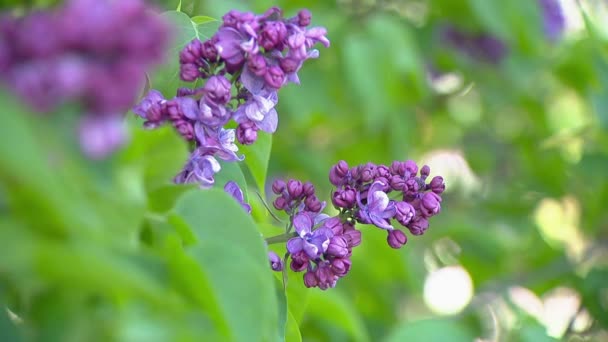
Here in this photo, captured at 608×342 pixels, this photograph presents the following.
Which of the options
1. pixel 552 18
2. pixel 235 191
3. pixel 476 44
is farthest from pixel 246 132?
pixel 476 44

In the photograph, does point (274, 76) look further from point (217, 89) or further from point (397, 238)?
point (397, 238)

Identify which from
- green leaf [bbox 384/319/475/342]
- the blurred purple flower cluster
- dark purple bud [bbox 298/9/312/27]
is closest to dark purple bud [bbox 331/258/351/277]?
dark purple bud [bbox 298/9/312/27]

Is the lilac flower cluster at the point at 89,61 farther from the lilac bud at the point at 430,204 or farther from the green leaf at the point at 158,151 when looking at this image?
the lilac bud at the point at 430,204

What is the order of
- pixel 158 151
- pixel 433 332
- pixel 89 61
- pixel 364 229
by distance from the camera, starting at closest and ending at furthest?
pixel 89 61 < pixel 158 151 < pixel 433 332 < pixel 364 229

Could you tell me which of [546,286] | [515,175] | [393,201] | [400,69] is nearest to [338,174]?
[393,201]

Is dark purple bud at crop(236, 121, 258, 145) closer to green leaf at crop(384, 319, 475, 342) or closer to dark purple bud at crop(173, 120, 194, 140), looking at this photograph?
dark purple bud at crop(173, 120, 194, 140)
